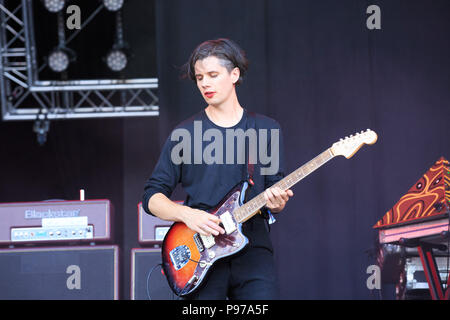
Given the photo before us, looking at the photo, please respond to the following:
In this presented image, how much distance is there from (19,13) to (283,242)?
345 centimetres

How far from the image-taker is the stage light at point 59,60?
5367 mm

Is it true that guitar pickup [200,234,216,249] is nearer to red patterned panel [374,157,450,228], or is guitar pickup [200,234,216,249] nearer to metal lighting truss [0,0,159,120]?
red patterned panel [374,157,450,228]

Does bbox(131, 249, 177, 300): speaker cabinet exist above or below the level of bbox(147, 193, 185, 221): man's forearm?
below

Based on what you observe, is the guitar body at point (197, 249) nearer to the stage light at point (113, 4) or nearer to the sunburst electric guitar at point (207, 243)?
the sunburst electric guitar at point (207, 243)

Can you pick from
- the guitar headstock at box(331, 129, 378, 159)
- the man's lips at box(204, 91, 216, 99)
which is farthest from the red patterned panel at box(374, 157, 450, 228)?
the man's lips at box(204, 91, 216, 99)

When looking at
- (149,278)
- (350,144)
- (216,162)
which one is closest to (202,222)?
(216,162)

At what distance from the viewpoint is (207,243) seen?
2.38 m

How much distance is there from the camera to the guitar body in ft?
7.61

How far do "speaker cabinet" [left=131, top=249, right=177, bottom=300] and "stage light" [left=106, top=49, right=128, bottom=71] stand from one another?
230cm

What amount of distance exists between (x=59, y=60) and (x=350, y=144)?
11.4 feet

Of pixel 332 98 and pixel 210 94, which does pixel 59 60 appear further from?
pixel 210 94

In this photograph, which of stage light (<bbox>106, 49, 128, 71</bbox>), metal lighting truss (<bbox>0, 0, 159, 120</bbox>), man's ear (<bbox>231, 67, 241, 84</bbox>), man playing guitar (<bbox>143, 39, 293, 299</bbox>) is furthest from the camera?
stage light (<bbox>106, 49, 128, 71</bbox>)

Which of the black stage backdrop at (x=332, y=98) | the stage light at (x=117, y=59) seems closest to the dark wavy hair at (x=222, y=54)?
the black stage backdrop at (x=332, y=98)
